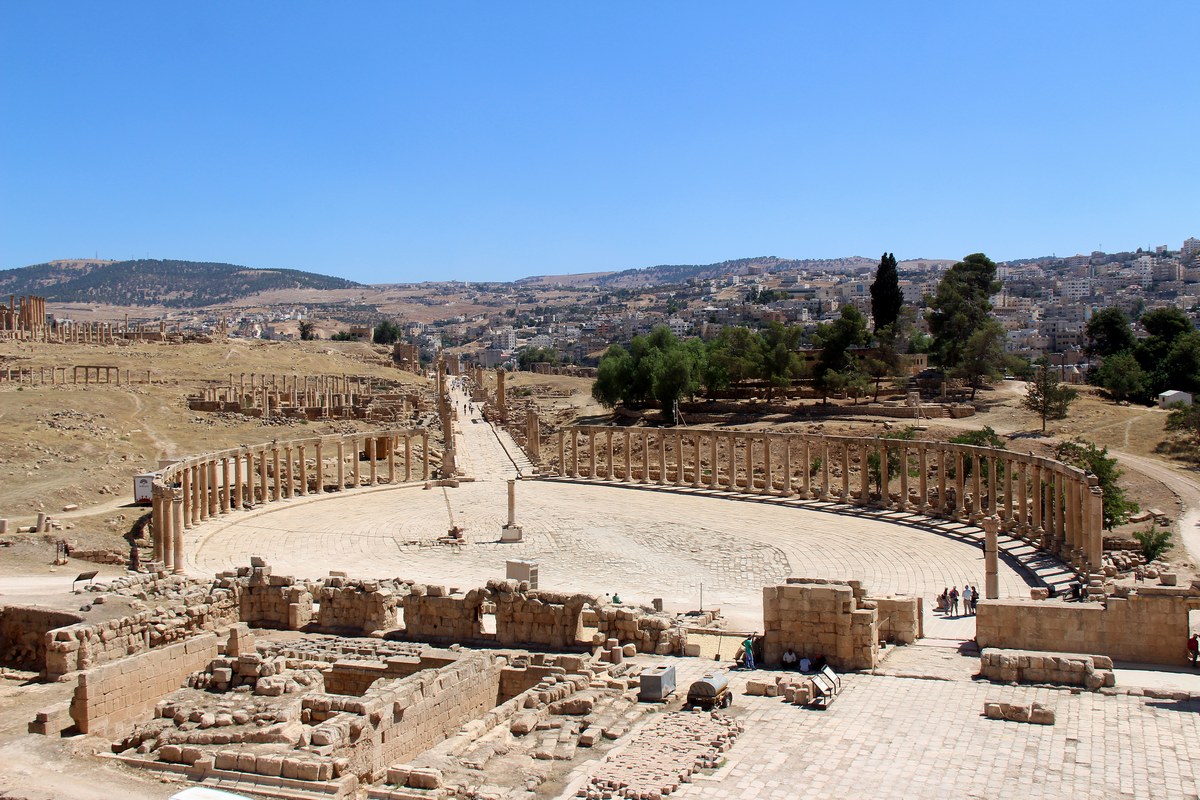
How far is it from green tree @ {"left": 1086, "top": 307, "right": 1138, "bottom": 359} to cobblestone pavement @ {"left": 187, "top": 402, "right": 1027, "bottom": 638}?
5756cm

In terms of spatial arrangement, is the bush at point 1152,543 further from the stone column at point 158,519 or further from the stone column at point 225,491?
the stone column at point 225,491

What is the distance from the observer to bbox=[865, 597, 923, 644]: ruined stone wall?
23672mm

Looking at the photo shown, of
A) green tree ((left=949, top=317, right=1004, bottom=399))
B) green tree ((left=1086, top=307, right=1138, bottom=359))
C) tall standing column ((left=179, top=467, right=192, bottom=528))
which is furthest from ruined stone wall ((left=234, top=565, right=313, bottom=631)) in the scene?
green tree ((left=1086, top=307, right=1138, bottom=359))

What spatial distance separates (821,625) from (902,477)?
2475cm

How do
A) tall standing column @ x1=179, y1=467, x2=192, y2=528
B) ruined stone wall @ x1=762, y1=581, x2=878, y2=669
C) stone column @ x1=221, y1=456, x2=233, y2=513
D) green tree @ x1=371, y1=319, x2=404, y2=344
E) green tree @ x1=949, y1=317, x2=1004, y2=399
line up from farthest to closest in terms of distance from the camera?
1. green tree @ x1=371, y1=319, x2=404, y2=344
2. green tree @ x1=949, y1=317, x2=1004, y2=399
3. stone column @ x1=221, y1=456, x2=233, y2=513
4. tall standing column @ x1=179, y1=467, x2=192, y2=528
5. ruined stone wall @ x1=762, y1=581, x2=878, y2=669

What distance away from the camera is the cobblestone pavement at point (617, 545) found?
32.8 metres

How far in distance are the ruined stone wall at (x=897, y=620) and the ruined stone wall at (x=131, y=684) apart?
13.6 metres

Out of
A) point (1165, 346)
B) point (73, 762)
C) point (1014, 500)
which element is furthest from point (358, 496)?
point (1165, 346)

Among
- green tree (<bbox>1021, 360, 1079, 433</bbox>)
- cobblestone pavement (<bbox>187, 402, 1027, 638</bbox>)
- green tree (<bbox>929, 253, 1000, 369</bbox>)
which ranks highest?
green tree (<bbox>929, 253, 1000, 369</bbox>)

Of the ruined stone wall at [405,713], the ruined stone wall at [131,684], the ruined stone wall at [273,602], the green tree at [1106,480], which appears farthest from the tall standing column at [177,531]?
the green tree at [1106,480]

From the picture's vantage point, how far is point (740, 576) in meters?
34.2

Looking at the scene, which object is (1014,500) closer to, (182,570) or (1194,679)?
(1194,679)

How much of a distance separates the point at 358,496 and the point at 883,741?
125 feet

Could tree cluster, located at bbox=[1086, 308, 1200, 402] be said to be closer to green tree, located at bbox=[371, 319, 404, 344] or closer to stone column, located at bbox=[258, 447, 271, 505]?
stone column, located at bbox=[258, 447, 271, 505]
